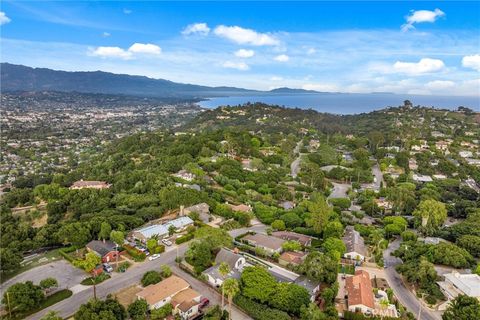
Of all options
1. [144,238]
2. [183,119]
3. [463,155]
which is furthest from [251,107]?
[144,238]

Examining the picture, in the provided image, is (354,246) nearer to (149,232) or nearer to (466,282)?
(466,282)

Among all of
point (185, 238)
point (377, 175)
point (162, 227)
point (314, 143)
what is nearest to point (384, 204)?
point (377, 175)

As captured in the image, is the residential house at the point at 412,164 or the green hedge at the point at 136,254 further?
the residential house at the point at 412,164

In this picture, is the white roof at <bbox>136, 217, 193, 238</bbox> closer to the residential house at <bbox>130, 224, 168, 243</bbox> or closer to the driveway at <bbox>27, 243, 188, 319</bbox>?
the residential house at <bbox>130, 224, 168, 243</bbox>

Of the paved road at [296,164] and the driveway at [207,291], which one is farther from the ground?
the paved road at [296,164]

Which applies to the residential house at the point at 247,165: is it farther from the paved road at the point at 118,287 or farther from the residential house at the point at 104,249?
the residential house at the point at 104,249

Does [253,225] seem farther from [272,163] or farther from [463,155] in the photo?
[463,155]

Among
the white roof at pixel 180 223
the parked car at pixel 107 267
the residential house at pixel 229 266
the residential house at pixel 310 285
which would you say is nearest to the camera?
the residential house at pixel 310 285

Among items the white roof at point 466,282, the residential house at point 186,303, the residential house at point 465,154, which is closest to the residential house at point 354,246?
the white roof at point 466,282
